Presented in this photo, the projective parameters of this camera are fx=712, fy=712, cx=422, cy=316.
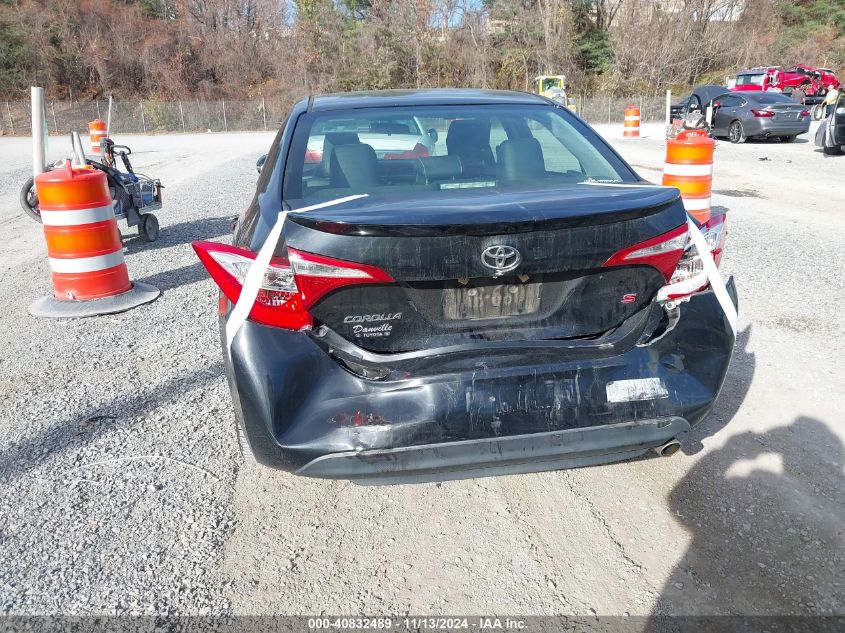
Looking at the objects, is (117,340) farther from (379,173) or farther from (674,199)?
(674,199)

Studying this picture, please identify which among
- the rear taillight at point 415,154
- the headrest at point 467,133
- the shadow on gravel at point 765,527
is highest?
the headrest at point 467,133

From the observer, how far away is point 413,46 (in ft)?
175

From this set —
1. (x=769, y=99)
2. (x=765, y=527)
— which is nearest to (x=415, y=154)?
(x=765, y=527)

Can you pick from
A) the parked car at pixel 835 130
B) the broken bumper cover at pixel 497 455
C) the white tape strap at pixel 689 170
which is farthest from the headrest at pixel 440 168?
the parked car at pixel 835 130

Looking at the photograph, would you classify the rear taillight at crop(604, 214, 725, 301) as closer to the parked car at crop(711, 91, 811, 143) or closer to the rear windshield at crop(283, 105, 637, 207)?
the rear windshield at crop(283, 105, 637, 207)

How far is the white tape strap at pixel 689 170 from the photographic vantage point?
25.9 ft

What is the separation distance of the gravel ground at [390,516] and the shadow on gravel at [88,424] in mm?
13

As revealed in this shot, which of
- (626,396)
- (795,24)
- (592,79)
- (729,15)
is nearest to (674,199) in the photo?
(626,396)

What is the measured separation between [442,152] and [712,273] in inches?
53.5

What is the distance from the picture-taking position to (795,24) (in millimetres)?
57625

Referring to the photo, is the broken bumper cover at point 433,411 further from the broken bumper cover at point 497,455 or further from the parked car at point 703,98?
the parked car at point 703,98

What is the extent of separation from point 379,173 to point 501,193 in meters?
0.70

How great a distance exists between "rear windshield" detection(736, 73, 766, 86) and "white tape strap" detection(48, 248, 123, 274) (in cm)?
3444

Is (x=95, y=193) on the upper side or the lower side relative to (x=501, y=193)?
lower
